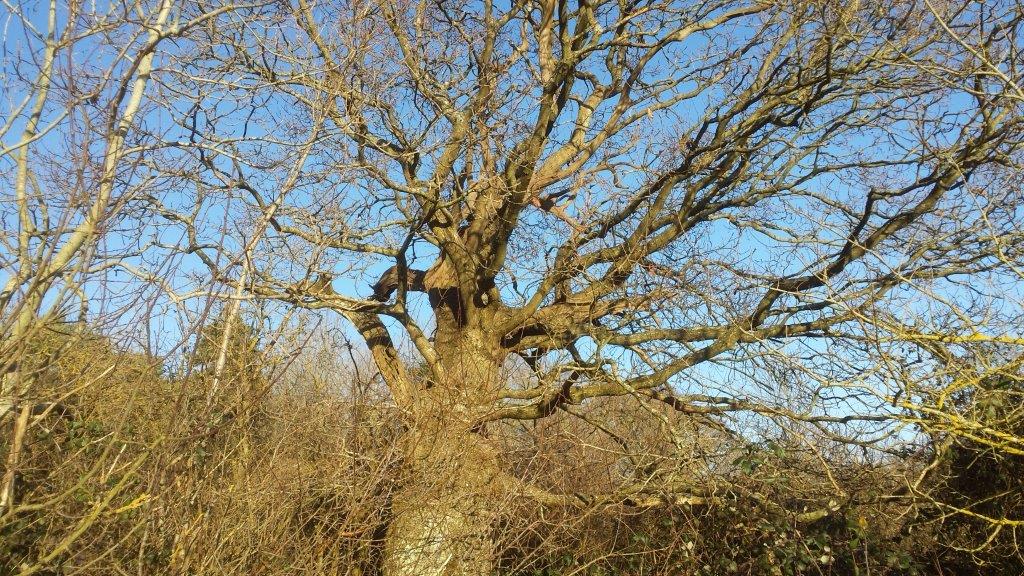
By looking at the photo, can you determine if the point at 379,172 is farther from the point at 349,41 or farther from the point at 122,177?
the point at 122,177

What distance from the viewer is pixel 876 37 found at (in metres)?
7.63

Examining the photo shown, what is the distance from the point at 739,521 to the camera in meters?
7.10

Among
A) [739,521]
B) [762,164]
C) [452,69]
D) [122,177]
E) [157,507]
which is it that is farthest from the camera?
[762,164]

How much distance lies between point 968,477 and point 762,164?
13.4 ft

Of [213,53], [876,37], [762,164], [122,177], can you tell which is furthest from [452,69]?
[122,177]

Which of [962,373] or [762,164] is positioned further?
[762,164]

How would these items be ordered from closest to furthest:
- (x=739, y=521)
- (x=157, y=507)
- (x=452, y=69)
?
1. (x=157, y=507)
2. (x=739, y=521)
3. (x=452, y=69)

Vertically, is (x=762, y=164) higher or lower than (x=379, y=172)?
higher

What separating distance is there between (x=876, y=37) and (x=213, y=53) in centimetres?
667

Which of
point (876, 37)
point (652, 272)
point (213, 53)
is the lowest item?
point (652, 272)

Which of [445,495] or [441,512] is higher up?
[445,495]

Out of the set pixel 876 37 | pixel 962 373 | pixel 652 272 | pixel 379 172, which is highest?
pixel 876 37

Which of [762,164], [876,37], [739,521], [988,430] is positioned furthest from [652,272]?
[988,430]

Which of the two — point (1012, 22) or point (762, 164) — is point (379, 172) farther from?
point (1012, 22)
